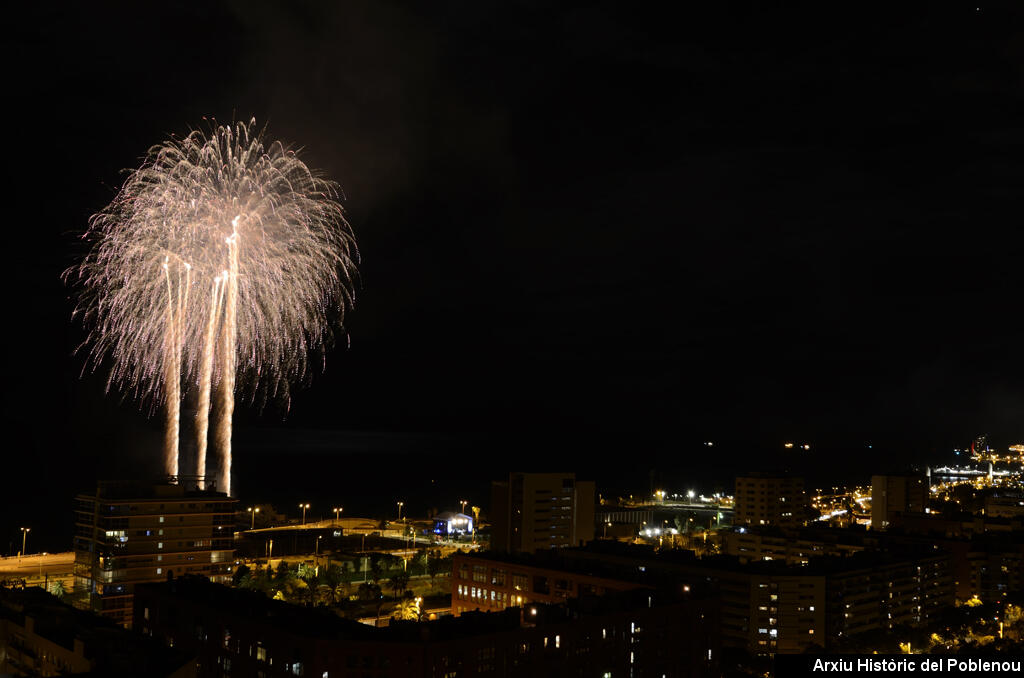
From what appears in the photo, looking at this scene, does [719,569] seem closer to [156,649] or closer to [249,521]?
[156,649]

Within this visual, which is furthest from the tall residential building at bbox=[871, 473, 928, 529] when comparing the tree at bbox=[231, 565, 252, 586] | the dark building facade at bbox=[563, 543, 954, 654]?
the tree at bbox=[231, 565, 252, 586]

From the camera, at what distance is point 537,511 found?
41812 mm

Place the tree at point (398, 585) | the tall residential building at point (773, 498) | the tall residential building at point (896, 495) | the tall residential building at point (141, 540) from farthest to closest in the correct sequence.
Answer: the tall residential building at point (896, 495), the tall residential building at point (773, 498), the tree at point (398, 585), the tall residential building at point (141, 540)

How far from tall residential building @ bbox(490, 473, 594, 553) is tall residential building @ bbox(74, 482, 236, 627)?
53.9 ft

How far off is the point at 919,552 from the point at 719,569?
1022 cm

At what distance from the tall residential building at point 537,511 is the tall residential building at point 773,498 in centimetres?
1942

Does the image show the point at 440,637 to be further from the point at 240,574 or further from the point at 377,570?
the point at 377,570

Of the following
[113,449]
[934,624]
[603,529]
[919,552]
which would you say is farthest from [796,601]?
[113,449]

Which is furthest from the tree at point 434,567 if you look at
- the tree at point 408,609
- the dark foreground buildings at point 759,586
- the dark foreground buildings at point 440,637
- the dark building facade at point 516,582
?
the dark foreground buildings at point 440,637

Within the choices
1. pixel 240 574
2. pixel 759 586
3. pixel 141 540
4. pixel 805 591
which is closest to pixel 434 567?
A: pixel 240 574

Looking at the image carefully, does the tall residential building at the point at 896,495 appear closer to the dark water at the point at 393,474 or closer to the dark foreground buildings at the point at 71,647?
the dark water at the point at 393,474

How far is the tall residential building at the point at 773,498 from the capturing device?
5766cm

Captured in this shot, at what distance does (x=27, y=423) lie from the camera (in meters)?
98.3

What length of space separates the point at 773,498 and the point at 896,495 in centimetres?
1160
